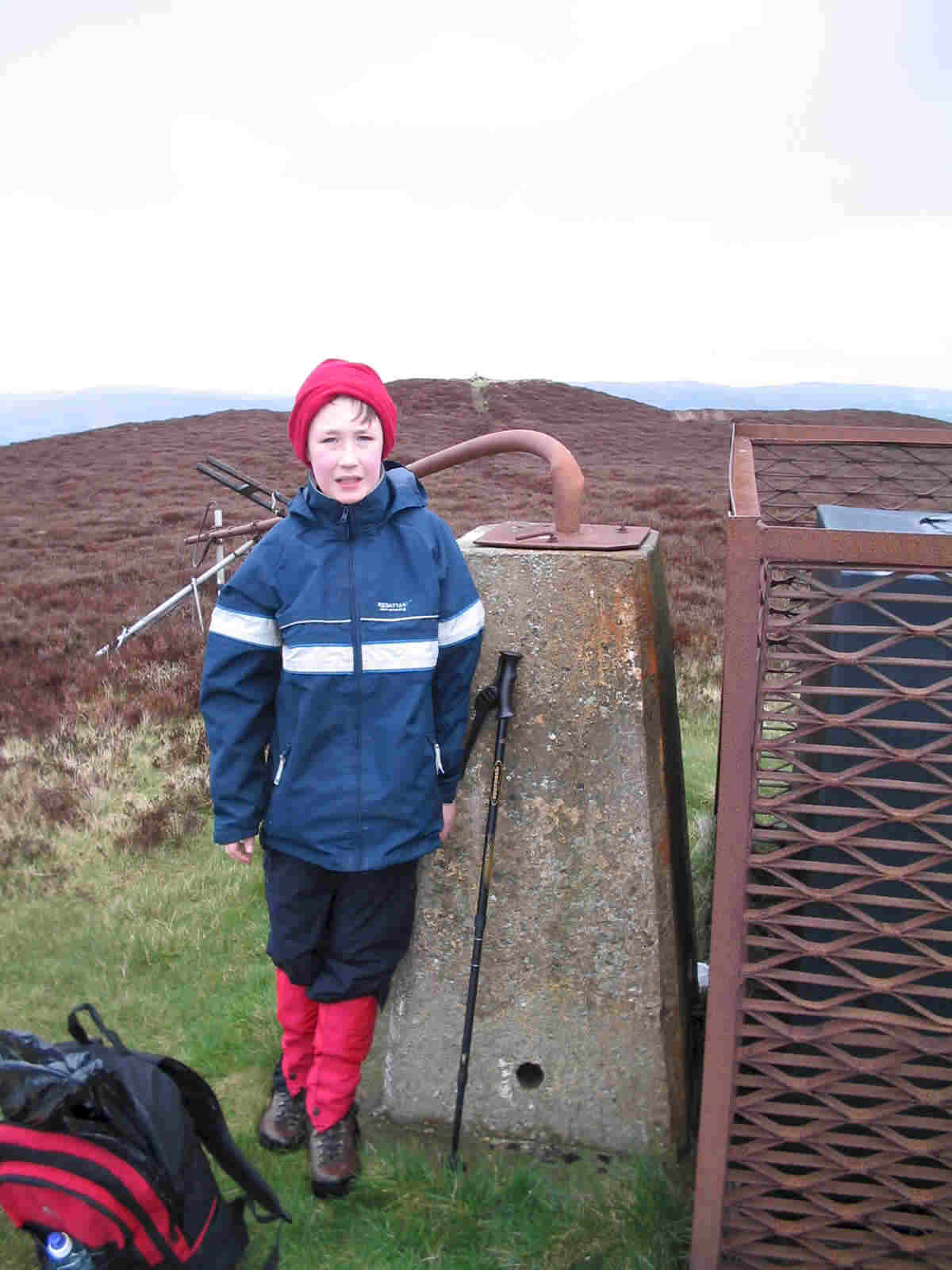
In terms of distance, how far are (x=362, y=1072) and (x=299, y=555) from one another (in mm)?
1451

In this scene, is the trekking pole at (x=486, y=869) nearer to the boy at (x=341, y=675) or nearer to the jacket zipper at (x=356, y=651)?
the boy at (x=341, y=675)

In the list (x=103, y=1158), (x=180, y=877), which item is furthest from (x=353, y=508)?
(x=180, y=877)

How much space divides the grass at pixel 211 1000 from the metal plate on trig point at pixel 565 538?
1565 millimetres

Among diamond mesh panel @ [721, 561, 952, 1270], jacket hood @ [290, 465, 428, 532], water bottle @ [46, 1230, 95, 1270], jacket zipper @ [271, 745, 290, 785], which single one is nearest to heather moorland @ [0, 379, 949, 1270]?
diamond mesh panel @ [721, 561, 952, 1270]

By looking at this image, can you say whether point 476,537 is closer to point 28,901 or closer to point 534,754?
point 534,754

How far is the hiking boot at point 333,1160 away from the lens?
8.74ft

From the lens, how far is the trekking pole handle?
251cm


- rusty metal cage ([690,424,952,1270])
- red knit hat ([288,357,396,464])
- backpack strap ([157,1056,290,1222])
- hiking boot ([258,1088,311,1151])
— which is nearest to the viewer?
rusty metal cage ([690,424,952,1270])

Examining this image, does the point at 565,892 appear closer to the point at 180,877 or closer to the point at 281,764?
the point at 281,764

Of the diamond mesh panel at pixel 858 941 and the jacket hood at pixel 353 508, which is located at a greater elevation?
the jacket hood at pixel 353 508

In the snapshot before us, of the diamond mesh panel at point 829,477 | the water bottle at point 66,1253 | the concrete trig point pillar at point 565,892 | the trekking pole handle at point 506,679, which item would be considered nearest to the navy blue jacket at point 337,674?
the trekking pole handle at point 506,679

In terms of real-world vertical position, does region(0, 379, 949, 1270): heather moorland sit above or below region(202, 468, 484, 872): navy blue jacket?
below

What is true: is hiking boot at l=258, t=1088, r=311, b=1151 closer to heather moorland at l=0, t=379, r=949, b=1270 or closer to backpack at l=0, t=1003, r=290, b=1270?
heather moorland at l=0, t=379, r=949, b=1270

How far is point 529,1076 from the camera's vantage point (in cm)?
275
